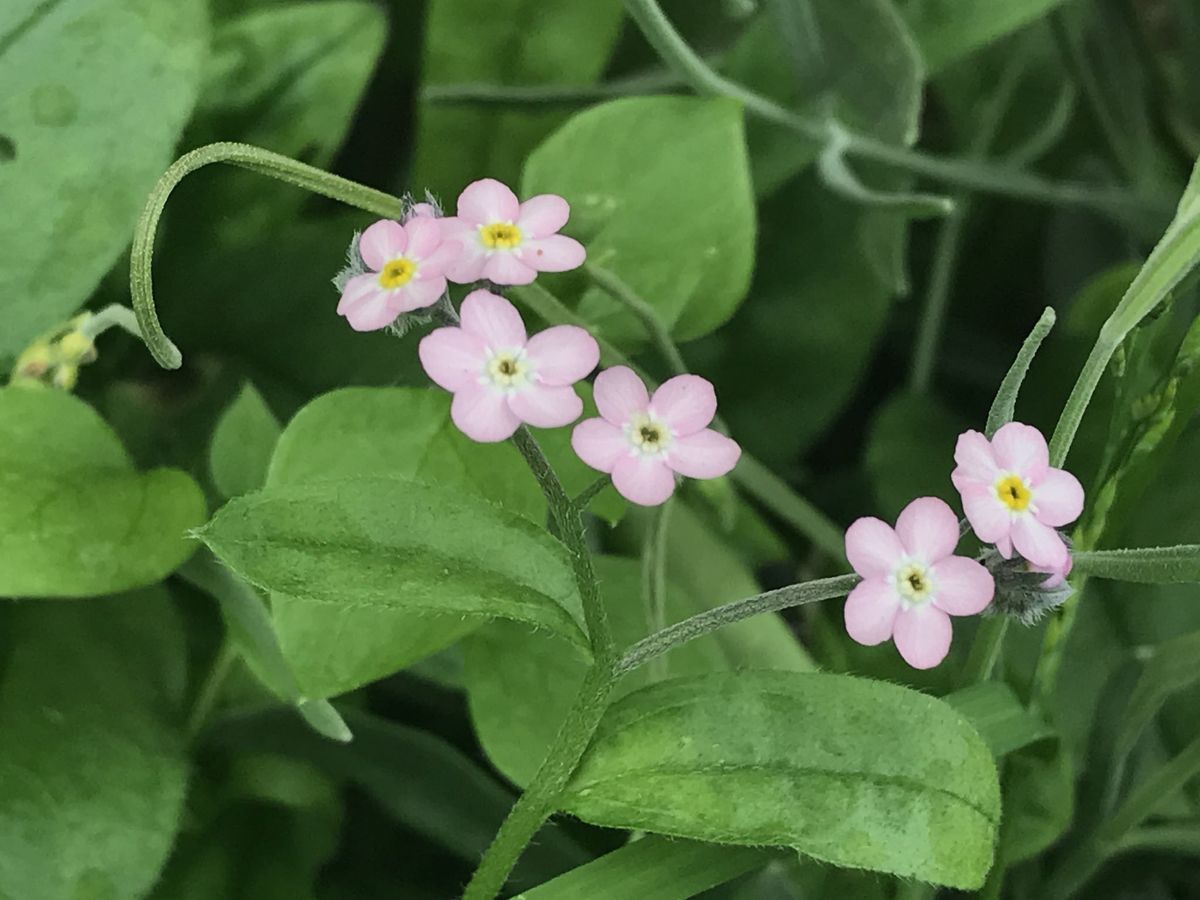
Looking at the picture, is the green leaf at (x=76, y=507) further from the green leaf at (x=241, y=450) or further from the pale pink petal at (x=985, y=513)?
the pale pink petal at (x=985, y=513)

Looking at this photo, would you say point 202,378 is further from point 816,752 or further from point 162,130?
point 816,752

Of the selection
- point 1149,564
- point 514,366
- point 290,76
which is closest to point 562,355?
point 514,366

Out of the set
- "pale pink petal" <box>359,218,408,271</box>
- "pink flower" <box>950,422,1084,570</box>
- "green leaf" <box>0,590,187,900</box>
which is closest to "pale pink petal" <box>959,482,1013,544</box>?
"pink flower" <box>950,422,1084,570</box>

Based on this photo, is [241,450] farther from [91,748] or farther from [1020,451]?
[1020,451]

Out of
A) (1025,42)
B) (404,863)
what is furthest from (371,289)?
(1025,42)

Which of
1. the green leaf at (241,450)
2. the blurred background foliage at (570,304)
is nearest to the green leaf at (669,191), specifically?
the blurred background foliage at (570,304)
